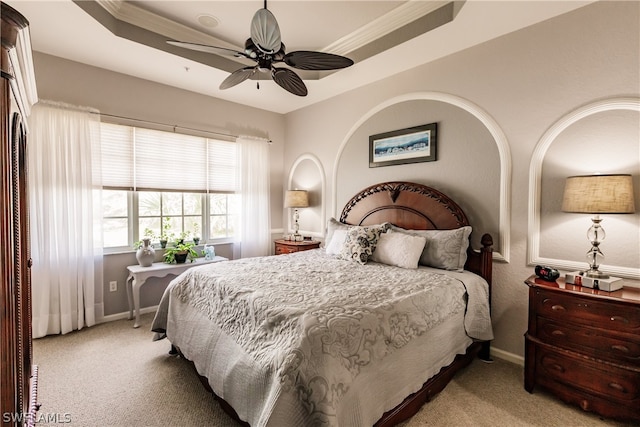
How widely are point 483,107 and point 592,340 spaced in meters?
2.01

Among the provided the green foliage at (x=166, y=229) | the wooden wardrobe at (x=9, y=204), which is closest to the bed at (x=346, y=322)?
the wooden wardrobe at (x=9, y=204)

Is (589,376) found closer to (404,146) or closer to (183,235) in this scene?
(404,146)

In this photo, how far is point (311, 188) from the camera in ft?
15.0

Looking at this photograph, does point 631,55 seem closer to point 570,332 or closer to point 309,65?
point 570,332

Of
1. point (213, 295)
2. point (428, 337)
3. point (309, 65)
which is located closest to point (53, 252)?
point (213, 295)

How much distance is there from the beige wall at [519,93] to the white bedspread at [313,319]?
1.32ft

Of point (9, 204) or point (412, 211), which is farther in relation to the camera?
point (412, 211)

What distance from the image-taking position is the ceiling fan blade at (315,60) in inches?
85.0

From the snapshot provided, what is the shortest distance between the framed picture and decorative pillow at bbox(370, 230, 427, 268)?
0.93 meters

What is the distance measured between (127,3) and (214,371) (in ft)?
10.3

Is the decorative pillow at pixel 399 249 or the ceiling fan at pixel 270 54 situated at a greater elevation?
the ceiling fan at pixel 270 54

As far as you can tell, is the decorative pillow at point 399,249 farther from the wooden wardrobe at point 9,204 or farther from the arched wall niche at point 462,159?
the wooden wardrobe at point 9,204

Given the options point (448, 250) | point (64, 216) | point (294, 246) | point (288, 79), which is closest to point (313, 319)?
point (448, 250)

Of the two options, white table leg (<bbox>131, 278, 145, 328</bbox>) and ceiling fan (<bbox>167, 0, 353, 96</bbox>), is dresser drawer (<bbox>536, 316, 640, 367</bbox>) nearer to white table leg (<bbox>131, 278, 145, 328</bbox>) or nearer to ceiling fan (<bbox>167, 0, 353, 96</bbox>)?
ceiling fan (<bbox>167, 0, 353, 96</bbox>)
